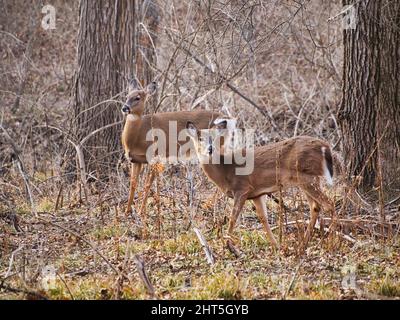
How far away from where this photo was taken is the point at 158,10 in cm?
1349

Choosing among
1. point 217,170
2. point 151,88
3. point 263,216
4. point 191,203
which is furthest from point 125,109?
point 263,216

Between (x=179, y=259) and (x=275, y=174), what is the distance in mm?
1492

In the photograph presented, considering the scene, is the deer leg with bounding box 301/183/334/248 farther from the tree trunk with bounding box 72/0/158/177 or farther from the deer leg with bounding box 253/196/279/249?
the tree trunk with bounding box 72/0/158/177

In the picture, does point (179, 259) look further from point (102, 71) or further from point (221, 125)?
point (102, 71)

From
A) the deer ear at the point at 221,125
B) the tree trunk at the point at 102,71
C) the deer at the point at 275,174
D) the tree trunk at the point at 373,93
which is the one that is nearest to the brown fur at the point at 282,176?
the deer at the point at 275,174

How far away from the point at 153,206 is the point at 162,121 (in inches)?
57.2

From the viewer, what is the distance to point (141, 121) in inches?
402

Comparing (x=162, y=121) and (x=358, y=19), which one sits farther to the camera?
(x=162, y=121)

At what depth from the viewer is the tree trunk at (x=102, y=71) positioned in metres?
10.4

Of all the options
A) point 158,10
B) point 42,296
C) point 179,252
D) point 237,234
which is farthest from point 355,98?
point 158,10

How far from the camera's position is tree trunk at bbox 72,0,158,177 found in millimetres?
10383

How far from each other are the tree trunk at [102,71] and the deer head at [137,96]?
0.33 metres

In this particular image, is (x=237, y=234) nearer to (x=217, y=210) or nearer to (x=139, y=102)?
(x=217, y=210)
